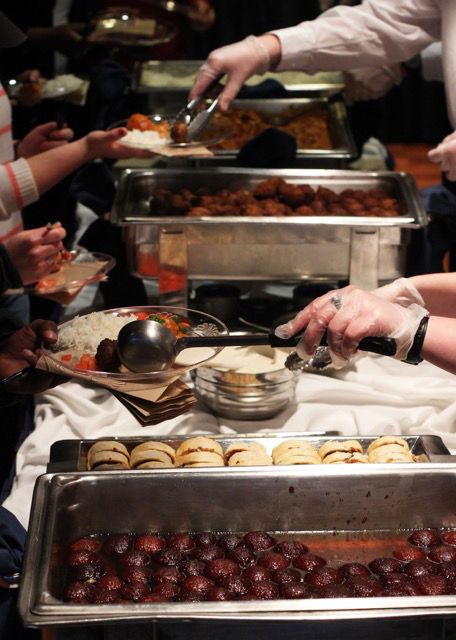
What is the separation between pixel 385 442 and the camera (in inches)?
60.4

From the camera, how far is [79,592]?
3.91 ft

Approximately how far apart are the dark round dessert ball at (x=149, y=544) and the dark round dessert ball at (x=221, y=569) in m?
0.10

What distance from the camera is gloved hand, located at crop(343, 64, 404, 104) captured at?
321 cm

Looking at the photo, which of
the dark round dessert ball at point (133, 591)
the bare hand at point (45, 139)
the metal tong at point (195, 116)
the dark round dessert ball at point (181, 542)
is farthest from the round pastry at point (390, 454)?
the bare hand at point (45, 139)

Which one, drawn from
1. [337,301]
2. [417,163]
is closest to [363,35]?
[337,301]

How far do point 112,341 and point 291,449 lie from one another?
37cm

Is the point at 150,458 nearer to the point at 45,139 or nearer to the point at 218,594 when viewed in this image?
the point at 218,594

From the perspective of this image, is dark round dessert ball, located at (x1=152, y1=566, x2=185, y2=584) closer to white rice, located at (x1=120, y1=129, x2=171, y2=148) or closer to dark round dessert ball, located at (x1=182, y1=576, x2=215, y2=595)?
dark round dessert ball, located at (x1=182, y1=576, x2=215, y2=595)

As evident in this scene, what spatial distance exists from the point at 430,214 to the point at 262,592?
70.2 inches

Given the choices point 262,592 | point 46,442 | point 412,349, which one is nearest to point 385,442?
point 412,349

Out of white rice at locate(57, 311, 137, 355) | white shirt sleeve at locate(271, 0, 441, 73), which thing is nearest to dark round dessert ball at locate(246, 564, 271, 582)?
white rice at locate(57, 311, 137, 355)

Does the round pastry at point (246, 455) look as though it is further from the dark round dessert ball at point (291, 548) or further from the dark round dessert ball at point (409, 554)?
the dark round dessert ball at point (409, 554)

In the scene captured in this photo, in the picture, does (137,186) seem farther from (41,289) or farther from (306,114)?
(306,114)

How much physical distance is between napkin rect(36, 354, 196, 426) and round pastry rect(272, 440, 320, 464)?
18cm
